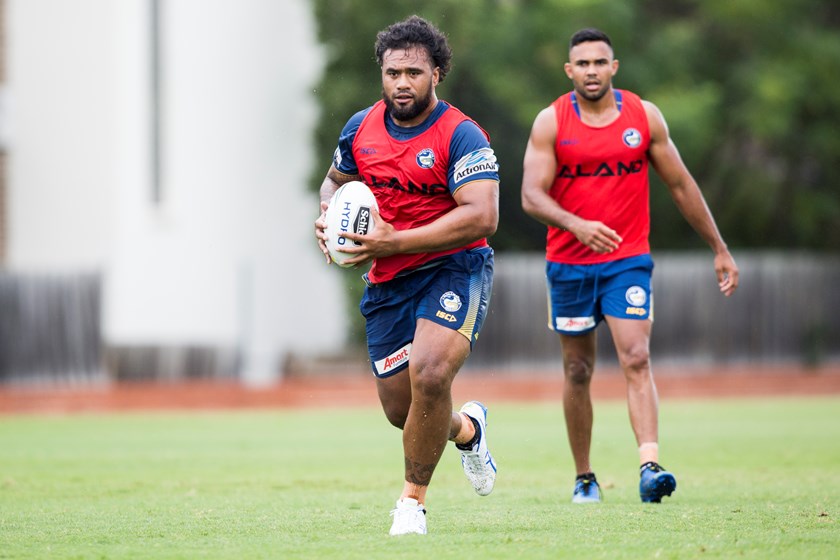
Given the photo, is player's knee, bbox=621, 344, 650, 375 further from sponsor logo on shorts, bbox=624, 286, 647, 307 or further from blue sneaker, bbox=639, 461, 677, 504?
blue sneaker, bbox=639, 461, 677, 504

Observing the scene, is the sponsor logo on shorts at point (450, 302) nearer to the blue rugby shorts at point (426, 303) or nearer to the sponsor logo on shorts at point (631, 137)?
the blue rugby shorts at point (426, 303)

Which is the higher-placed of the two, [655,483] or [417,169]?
[417,169]

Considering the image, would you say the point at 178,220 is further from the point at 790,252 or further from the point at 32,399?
the point at 790,252

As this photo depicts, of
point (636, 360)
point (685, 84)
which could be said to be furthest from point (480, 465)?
point (685, 84)

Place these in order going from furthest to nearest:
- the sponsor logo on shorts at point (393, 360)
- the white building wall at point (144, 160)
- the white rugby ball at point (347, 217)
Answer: the white building wall at point (144, 160)
the sponsor logo on shorts at point (393, 360)
the white rugby ball at point (347, 217)

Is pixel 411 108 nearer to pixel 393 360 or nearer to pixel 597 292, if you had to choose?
pixel 393 360

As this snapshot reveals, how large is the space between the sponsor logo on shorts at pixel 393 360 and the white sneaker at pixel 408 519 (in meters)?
0.80

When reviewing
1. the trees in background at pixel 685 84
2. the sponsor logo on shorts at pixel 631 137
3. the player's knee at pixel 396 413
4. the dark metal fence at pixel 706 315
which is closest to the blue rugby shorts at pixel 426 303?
the player's knee at pixel 396 413

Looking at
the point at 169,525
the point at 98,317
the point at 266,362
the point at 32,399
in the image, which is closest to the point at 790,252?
the point at 266,362

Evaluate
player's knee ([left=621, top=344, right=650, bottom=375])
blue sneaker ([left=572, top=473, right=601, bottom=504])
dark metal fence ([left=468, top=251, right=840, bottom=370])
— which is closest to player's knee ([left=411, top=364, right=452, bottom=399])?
blue sneaker ([left=572, top=473, right=601, bottom=504])

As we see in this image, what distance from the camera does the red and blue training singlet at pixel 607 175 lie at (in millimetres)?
8781

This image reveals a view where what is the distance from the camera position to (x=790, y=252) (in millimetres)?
33031

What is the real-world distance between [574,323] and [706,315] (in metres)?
20.1

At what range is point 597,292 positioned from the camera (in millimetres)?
8797
